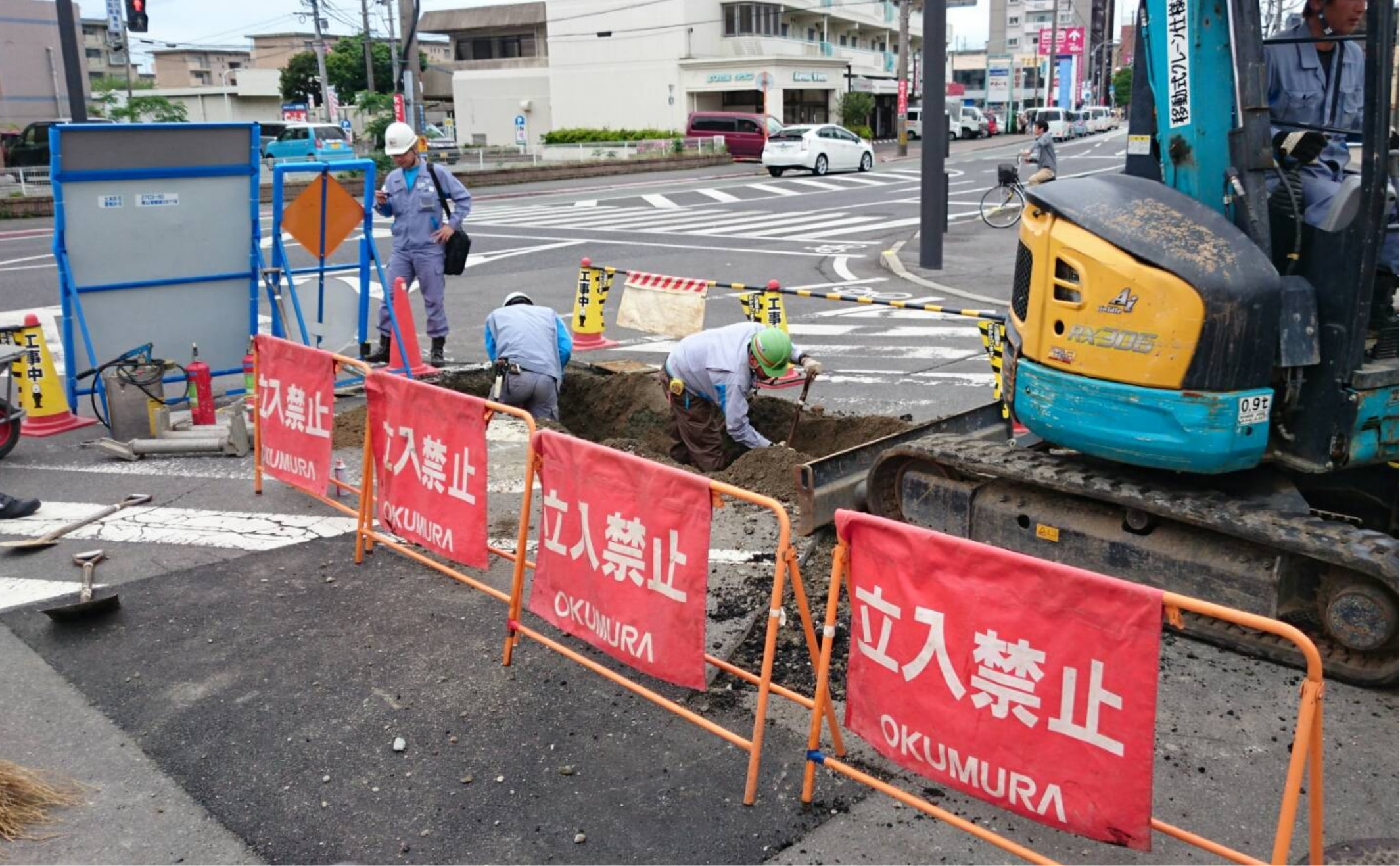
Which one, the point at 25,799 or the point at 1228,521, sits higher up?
the point at 1228,521

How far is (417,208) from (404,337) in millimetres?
1455

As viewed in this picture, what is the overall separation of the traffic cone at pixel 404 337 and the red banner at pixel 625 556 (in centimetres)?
584

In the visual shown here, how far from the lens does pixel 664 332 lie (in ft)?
39.3

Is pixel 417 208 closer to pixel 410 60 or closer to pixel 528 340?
pixel 528 340

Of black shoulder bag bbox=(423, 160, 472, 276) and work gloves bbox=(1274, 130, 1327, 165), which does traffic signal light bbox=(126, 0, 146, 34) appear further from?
work gloves bbox=(1274, 130, 1327, 165)

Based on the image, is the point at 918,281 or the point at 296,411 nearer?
the point at 296,411

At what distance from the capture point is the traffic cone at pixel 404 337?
10539 mm

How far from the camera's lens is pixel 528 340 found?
861 centimetres

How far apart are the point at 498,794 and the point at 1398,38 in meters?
4.57

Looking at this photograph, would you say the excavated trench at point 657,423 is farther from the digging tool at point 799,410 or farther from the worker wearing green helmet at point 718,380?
the worker wearing green helmet at point 718,380

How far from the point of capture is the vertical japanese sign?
206 inches

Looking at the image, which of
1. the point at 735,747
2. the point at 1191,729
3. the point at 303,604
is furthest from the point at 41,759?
the point at 1191,729

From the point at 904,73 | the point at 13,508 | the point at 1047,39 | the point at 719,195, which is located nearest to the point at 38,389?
the point at 13,508

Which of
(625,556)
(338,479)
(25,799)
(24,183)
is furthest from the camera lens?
(24,183)
